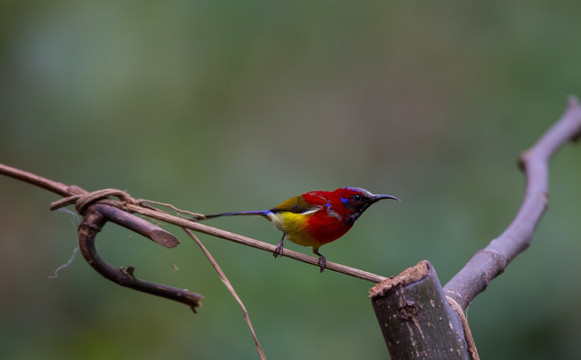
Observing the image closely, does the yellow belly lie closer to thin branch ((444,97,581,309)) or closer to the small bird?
the small bird

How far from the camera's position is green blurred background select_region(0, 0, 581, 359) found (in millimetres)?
3475

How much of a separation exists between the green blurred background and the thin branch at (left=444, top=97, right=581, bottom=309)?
1.68ft

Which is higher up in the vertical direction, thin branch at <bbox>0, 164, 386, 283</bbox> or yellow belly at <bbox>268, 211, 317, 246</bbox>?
thin branch at <bbox>0, 164, 386, 283</bbox>

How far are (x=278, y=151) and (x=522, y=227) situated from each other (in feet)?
8.71

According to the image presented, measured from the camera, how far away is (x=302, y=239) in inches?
98.3

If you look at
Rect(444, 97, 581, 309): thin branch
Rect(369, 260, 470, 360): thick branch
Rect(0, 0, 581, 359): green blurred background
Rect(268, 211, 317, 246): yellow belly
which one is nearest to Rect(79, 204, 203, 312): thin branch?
Rect(369, 260, 470, 360): thick branch

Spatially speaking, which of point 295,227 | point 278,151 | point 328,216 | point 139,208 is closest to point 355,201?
point 328,216

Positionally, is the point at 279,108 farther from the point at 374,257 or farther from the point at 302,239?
the point at 302,239

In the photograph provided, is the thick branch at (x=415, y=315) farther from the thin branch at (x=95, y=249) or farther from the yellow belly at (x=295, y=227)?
the yellow belly at (x=295, y=227)

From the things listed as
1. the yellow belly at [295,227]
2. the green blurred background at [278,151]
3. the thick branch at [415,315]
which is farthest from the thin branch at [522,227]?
the yellow belly at [295,227]

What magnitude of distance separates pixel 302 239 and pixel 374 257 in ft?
4.07

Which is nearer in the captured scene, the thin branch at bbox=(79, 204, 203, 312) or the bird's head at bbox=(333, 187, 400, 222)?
the thin branch at bbox=(79, 204, 203, 312)

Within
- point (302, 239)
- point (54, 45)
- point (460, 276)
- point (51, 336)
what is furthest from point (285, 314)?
point (54, 45)

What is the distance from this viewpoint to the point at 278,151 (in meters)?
4.75
